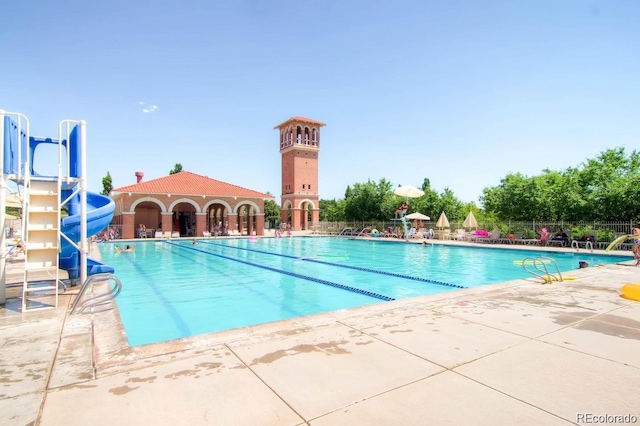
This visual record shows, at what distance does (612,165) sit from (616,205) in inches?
123

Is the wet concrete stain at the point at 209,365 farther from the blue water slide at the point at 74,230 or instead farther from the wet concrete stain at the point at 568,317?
the blue water slide at the point at 74,230

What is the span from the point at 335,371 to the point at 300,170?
35.3 meters

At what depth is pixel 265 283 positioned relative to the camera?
10.8 meters

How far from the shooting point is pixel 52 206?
5.62 metres

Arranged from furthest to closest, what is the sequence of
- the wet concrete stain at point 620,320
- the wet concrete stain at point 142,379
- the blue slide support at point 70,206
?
the blue slide support at point 70,206
the wet concrete stain at point 620,320
the wet concrete stain at point 142,379

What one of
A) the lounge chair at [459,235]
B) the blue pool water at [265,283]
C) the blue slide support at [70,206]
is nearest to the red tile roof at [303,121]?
the lounge chair at [459,235]

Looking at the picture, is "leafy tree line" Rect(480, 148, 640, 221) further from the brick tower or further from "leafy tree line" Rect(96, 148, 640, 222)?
the brick tower

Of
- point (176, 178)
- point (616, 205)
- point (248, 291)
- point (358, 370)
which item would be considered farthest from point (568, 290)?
point (176, 178)

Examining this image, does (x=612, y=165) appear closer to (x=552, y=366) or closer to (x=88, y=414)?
(x=552, y=366)

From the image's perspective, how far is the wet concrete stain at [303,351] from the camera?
3402 mm

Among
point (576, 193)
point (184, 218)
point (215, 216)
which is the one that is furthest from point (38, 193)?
point (215, 216)

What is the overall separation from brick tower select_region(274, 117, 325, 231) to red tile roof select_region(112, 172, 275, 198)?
418 centimetres

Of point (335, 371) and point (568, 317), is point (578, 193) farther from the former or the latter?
point (335, 371)

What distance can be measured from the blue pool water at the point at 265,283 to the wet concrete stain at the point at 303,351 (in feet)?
11.3
